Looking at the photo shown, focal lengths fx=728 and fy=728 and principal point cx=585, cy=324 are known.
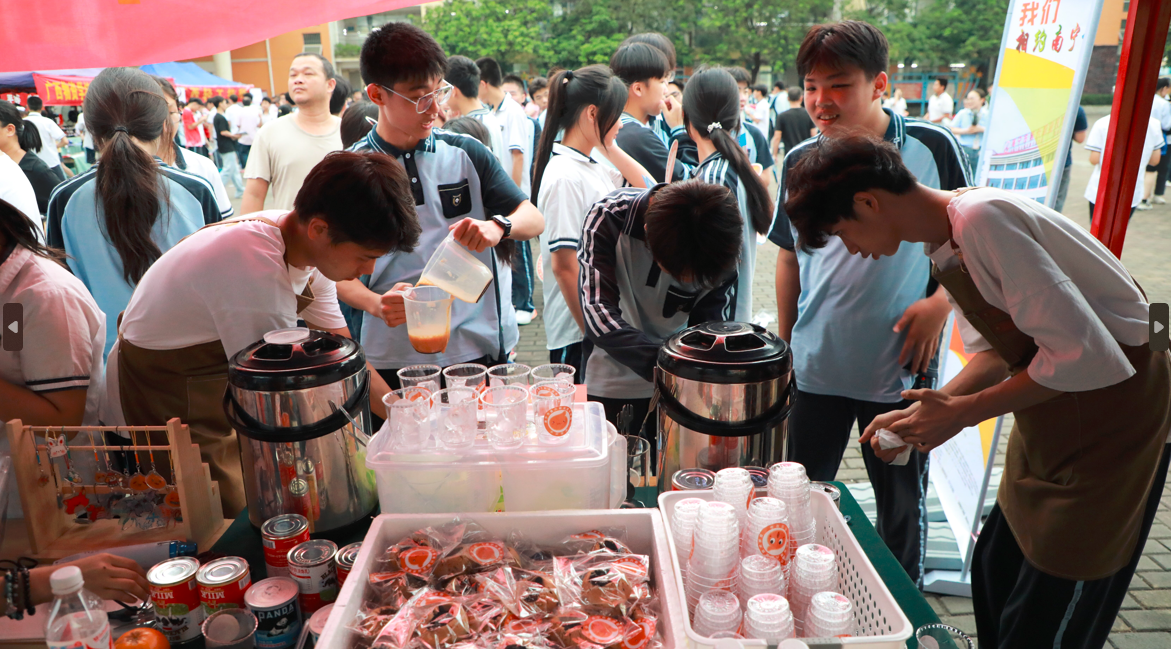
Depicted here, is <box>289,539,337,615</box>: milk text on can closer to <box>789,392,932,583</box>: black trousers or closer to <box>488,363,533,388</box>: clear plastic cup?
<box>488,363,533,388</box>: clear plastic cup

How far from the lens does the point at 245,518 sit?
5.79ft

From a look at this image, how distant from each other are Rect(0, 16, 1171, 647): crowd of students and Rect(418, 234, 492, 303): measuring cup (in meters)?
0.07

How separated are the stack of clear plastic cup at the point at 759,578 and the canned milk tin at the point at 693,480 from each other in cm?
30

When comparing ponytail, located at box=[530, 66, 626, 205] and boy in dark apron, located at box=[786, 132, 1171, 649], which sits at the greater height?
ponytail, located at box=[530, 66, 626, 205]

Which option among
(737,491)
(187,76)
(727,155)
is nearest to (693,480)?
(737,491)

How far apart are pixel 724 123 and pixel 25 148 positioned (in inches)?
200

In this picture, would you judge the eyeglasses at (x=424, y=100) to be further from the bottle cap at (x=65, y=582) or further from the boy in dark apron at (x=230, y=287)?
the bottle cap at (x=65, y=582)

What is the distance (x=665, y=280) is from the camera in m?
2.41

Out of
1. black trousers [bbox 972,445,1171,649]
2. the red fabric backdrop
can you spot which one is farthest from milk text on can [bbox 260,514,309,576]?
black trousers [bbox 972,445,1171,649]

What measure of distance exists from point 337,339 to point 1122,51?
2.46 m

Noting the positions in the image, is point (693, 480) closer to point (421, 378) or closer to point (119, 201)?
point (421, 378)

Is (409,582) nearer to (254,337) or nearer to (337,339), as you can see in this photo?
(337,339)

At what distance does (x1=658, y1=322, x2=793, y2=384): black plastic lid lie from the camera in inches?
66.5

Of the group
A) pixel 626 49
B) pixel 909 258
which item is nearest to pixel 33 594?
pixel 909 258
